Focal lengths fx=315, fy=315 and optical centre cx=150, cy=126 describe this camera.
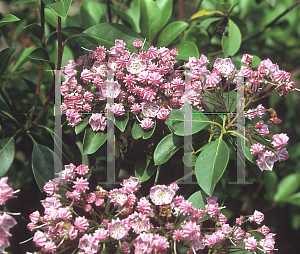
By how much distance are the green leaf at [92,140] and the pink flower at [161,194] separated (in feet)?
0.77

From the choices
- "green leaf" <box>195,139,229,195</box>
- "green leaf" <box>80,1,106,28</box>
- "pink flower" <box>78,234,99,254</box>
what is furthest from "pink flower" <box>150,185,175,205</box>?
"green leaf" <box>80,1,106,28</box>

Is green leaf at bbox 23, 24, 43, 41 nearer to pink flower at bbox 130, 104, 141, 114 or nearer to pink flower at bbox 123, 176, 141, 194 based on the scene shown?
pink flower at bbox 130, 104, 141, 114

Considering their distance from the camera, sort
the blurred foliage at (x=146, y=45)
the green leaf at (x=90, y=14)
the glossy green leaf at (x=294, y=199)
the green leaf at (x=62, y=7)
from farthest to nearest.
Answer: the glossy green leaf at (x=294, y=199)
the green leaf at (x=90, y=14)
the blurred foliage at (x=146, y=45)
the green leaf at (x=62, y=7)

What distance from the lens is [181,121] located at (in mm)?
1027

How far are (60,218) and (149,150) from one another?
40cm

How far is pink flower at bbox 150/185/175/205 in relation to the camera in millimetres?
982

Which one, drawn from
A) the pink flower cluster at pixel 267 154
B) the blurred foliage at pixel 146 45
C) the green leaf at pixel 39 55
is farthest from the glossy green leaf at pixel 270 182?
the green leaf at pixel 39 55

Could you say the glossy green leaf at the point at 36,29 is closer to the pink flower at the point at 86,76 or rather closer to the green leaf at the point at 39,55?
the green leaf at the point at 39,55

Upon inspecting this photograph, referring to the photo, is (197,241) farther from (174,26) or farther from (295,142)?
(295,142)

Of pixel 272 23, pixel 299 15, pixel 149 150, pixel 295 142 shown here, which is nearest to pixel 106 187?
pixel 149 150

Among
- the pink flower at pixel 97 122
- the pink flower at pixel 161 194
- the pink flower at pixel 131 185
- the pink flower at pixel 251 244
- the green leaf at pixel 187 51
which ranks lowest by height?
the pink flower at pixel 251 244

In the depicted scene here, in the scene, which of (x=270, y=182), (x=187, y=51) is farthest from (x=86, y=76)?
(x=270, y=182)

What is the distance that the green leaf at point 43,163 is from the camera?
113 cm

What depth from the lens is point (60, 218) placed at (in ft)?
3.13
